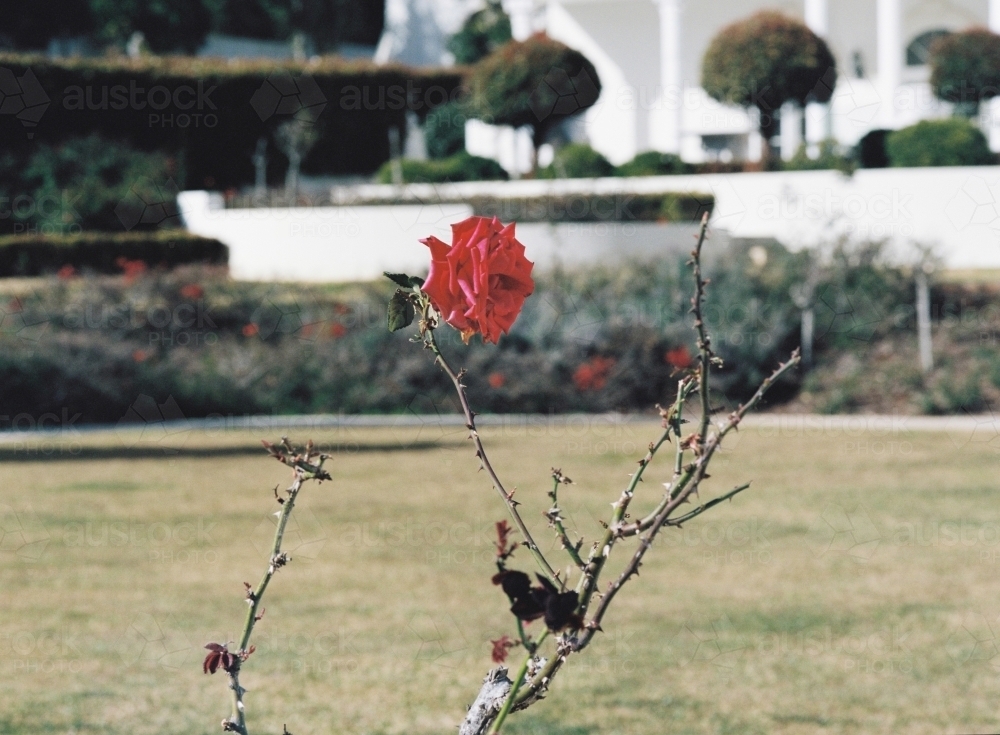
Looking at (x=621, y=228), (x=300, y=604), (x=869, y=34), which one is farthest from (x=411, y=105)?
(x=300, y=604)

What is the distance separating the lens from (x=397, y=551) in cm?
700

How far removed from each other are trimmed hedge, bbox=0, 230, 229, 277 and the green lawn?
7932 millimetres

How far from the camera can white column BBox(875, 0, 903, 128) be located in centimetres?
2334

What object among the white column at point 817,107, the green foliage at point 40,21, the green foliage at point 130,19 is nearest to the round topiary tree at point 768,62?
the white column at point 817,107

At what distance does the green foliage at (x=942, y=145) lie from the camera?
757 inches

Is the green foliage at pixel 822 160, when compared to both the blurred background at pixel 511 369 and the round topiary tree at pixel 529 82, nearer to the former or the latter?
the blurred background at pixel 511 369

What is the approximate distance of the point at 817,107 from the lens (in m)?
25.3

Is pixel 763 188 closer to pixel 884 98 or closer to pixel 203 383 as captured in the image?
pixel 884 98

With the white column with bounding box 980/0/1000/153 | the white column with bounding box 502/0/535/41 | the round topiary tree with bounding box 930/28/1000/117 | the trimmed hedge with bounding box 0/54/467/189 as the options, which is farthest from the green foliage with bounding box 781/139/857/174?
the trimmed hedge with bounding box 0/54/467/189

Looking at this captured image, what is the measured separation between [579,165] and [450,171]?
2.10 metres

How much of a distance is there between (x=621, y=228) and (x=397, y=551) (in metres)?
10.0

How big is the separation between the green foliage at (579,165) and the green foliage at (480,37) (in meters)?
11.4

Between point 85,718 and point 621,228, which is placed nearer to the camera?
point 85,718

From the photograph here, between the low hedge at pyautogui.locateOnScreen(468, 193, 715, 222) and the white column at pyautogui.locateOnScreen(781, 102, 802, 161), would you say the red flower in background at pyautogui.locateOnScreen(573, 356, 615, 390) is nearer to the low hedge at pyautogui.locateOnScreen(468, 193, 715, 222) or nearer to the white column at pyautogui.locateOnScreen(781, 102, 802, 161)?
the low hedge at pyautogui.locateOnScreen(468, 193, 715, 222)
